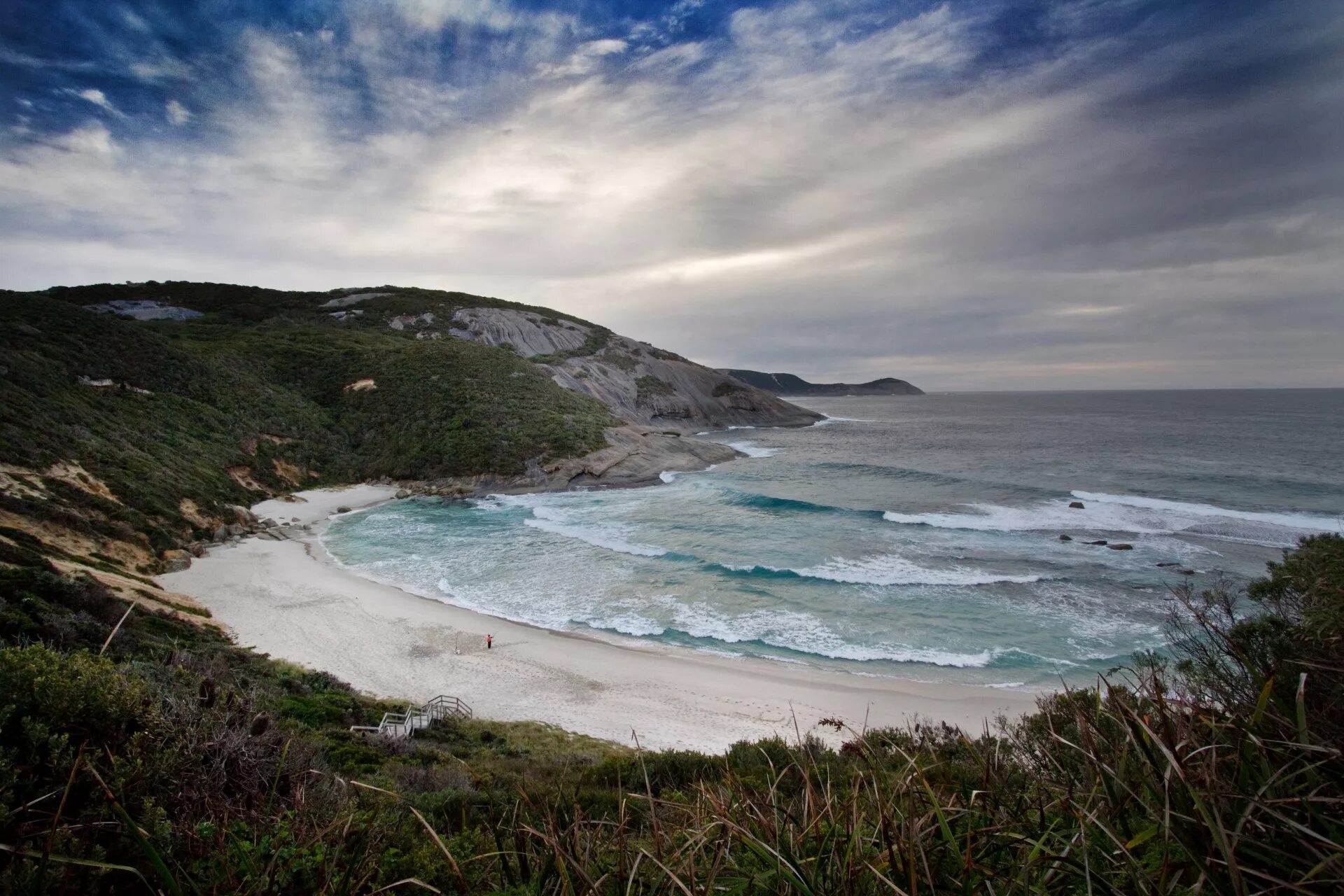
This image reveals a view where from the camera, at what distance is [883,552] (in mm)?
25891

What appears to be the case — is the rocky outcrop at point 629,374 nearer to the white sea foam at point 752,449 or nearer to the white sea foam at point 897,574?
the white sea foam at point 752,449

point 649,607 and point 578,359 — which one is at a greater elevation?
point 578,359

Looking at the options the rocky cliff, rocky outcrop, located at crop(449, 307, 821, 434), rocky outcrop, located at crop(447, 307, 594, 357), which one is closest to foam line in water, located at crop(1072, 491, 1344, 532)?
the rocky cliff

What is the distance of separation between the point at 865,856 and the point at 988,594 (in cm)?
2202

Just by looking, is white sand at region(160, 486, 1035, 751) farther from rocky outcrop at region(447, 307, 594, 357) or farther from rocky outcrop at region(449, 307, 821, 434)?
rocky outcrop at region(447, 307, 594, 357)

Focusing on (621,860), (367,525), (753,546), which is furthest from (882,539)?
(621,860)

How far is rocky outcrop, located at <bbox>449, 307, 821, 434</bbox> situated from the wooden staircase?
183 ft

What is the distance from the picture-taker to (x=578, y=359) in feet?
258

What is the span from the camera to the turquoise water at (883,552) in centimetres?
1780

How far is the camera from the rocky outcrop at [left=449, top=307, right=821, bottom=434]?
7475 centimetres

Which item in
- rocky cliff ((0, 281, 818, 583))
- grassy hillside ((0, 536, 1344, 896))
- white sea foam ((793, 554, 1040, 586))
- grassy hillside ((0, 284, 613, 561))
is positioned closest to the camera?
grassy hillside ((0, 536, 1344, 896))

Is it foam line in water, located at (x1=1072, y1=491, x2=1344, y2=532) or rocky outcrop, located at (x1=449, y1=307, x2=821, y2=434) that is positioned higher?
rocky outcrop, located at (x1=449, y1=307, x2=821, y2=434)

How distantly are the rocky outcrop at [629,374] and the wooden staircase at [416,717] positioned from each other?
5566cm

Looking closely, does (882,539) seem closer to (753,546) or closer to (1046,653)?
(753,546)
